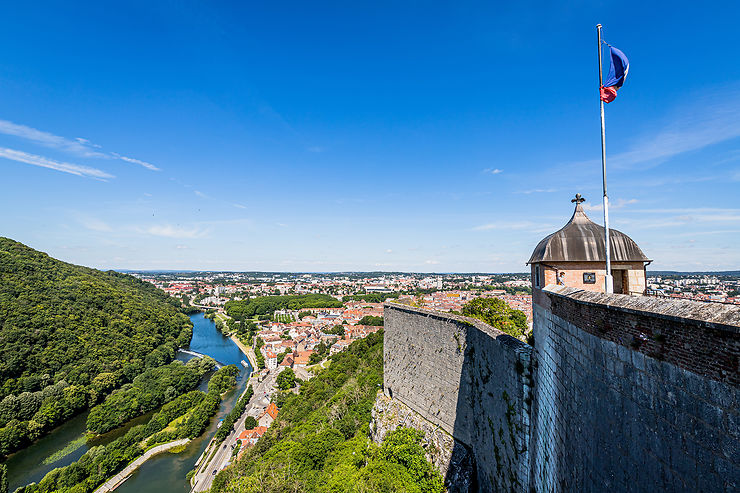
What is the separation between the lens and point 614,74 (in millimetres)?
5879

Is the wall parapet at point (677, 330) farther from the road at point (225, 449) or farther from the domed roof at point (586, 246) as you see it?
the road at point (225, 449)

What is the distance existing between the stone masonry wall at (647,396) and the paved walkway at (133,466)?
2875 cm

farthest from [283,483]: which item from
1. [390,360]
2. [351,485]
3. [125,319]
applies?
[125,319]

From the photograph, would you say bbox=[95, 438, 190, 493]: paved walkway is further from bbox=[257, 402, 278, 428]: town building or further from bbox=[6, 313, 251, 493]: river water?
bbox=[257, 402, 278, 428]: town building

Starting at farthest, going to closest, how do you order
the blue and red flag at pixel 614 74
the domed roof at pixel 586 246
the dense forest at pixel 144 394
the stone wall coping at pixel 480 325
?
the dense forest at pixel 144 394
the stone wall coping at pixel 480 325
the domed roof at pixel 586 246
the blue and red flag at pixel 614 74

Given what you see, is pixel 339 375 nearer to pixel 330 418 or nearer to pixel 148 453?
pixel 330 418

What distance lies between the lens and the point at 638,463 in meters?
3.02

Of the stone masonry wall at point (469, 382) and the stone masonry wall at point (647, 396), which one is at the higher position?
the stone masonry wall at point (647, 396)

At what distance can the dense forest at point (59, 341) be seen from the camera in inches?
1174

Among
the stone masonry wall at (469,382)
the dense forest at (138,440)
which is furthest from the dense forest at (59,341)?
the stone masonry wall at (469,382)

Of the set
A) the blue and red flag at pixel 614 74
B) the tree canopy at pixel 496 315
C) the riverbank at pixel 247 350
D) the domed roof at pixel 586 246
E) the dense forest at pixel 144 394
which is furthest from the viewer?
the riverbank at pixel 247 350

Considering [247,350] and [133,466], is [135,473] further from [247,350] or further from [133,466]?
[247,350]

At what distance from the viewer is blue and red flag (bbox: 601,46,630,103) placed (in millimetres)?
5777

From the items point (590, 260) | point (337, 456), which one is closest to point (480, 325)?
point (590, 260)
